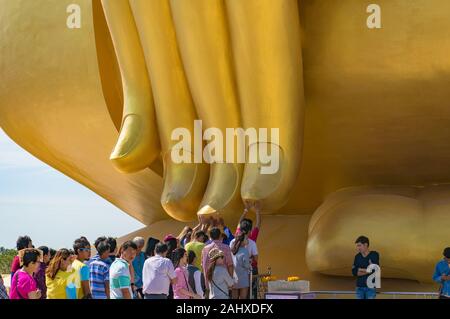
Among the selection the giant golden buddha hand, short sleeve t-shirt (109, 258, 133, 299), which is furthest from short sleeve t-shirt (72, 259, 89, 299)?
the giant golden buddha hand

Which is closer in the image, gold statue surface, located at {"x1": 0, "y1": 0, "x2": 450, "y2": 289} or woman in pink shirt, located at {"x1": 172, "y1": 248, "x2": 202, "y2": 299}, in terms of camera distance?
woman in pink shirt, located at {"x1": 172, "y1": 248, "x2": 202, "y2": 299}

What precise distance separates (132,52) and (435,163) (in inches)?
135

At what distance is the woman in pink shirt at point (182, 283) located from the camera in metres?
7.84

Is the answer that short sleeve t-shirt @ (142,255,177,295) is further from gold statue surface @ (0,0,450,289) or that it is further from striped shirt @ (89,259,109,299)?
gold statue surface @ (0,0,450,289)

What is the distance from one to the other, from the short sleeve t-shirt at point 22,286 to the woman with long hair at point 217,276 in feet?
4.58

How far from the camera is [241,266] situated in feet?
27.7

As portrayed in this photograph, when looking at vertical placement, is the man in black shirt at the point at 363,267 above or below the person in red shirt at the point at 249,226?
below

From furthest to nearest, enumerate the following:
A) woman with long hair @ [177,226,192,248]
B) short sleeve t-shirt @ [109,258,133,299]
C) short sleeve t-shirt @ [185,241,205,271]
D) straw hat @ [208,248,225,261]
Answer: woman with long hair @ [177,226,192,248]
short sleeve t-shirt @ [185,241,205,271]
straw hat @ [208,248,225,261]
short sleeve t-shirt @ [109,258,133,299]

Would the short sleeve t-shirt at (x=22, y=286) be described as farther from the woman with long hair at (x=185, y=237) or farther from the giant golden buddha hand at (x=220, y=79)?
the giant golden buddha hand at (x=220, y=79)

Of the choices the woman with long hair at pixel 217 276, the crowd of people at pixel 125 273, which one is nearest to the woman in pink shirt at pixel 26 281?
the crowd of people at pixel 125 273

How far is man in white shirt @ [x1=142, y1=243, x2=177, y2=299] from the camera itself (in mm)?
7699

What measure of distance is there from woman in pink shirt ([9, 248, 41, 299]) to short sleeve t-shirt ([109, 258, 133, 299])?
1.74 feet
